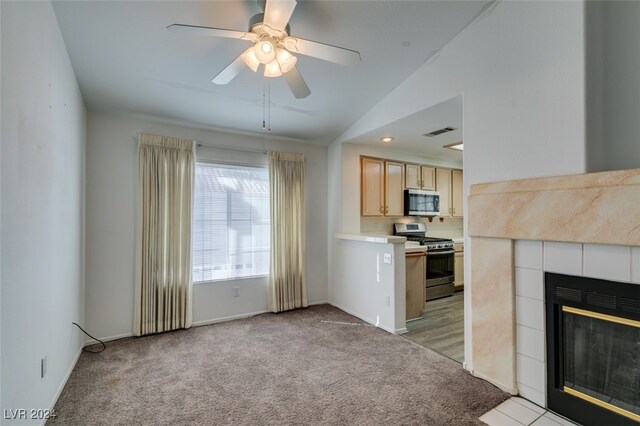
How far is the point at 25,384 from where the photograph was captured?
163cm

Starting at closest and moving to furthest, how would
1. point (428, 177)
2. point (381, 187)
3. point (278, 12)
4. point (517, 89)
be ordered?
point (278, 12)
point (517, 89)
point (381, 187)
point (428, 177)

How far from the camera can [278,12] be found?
1657 millimetres

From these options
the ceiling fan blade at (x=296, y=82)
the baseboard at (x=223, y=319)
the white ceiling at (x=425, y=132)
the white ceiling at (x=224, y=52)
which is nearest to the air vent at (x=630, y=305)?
the white ceiling at (x=425, y=132)

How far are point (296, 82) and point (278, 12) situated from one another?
0.56 meters

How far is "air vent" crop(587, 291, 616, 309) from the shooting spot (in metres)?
1.83

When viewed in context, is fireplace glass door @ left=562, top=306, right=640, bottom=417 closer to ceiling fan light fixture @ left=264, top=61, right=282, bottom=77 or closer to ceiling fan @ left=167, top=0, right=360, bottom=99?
ceiling fan @ left=167, top=0, right=360, bottom=99

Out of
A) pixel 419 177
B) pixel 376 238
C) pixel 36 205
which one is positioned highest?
pixel 419 177

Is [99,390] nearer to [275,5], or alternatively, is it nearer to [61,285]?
[61,285]

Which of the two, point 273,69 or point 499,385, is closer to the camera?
point 273,69

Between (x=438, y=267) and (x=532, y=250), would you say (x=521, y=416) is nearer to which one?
(x=532, y=250)

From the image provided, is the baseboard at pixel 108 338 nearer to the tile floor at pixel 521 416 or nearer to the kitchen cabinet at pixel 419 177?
the tile floor at pixel 521 416

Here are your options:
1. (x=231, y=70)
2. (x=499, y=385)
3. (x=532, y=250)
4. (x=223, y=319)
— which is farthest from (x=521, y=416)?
(x=223, y=319)

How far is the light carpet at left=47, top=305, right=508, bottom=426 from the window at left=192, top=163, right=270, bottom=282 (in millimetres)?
897

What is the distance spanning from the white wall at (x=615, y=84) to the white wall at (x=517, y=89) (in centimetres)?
14
